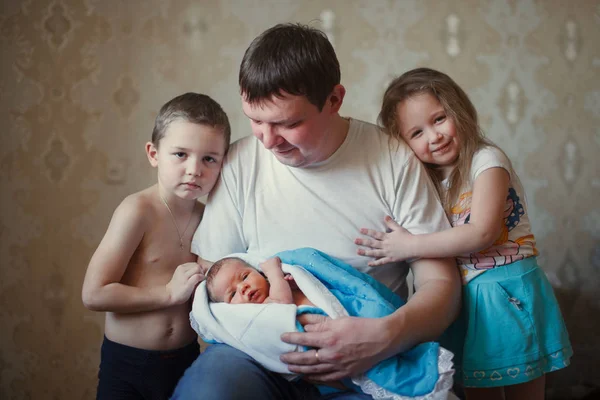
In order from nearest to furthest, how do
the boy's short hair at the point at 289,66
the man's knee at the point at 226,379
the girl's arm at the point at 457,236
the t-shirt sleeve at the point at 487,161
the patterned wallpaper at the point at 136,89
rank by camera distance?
the man's knee at the point at 226,379
the boy's short hair at the point at 289,66
the girl's arm at the point at 457,236
the t-shirt sleeve at the point at 487,161
the patterned wallpaper at the point at 136,89

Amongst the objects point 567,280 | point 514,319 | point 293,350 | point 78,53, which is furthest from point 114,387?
point 567,280

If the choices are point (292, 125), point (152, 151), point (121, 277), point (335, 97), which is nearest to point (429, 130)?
point (335, 97)

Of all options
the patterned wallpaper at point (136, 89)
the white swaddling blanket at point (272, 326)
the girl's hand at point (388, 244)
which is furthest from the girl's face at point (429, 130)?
the patterned wallpaper at point (136, 89)

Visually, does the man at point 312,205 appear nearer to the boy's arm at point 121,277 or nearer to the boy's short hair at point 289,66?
the boy's short hair at point 289,66

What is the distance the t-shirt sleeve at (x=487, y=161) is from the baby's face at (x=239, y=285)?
0.72m

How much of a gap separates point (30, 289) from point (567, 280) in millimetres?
2376

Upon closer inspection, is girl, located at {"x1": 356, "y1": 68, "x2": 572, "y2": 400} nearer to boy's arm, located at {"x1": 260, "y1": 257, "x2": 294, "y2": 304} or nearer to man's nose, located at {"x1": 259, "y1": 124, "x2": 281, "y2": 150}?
boy's arm, located at {"x1": 260, "y1": 257, "x2": 294, "y2": 304}

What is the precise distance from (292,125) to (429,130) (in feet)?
1.57

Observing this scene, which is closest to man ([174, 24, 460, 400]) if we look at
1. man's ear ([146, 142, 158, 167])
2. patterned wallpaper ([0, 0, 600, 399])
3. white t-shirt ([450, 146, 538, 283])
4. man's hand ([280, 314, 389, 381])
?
man's hand ([280, 314, 389, 381])

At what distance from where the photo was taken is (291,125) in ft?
5.09

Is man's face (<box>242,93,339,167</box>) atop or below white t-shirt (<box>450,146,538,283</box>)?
atop

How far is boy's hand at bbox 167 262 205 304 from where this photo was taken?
1.67 m

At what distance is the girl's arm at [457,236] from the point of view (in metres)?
1.62

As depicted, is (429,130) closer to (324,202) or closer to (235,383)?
(324,202)
